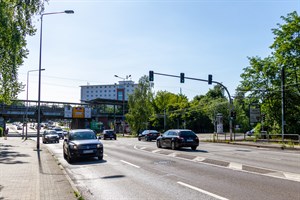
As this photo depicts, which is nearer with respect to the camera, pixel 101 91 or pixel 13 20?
pixel 13 20

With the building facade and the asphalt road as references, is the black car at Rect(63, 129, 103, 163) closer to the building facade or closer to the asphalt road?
the asphalt road

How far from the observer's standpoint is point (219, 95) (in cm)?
11944

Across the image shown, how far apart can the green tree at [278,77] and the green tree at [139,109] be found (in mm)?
25795

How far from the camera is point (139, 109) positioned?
6506 cm

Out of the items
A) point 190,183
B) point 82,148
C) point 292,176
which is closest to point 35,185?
point 190,183

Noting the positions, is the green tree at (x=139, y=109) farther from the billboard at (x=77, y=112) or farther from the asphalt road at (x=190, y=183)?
the asphalt road at (x=190, y=183)

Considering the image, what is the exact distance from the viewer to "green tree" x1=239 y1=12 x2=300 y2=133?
3947cm

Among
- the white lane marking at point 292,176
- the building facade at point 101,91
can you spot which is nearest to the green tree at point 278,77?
the white lane marking at point 292,176

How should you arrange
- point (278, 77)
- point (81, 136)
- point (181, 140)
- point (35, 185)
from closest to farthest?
point (35, 185), point (81, 136), point (181, 140), point (278, 77)

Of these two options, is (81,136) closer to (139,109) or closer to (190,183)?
(190,183)

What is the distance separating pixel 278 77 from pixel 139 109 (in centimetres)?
3031

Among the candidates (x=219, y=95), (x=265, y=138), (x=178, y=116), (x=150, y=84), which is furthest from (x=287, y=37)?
(x=219, y=95)

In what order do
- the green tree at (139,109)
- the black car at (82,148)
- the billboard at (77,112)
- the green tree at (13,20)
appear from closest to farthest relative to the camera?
the green tree at (13,20) → the black car at (82,148) → the green tree at (139,109) → the billboard at (77,112)

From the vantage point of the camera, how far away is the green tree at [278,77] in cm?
3947
